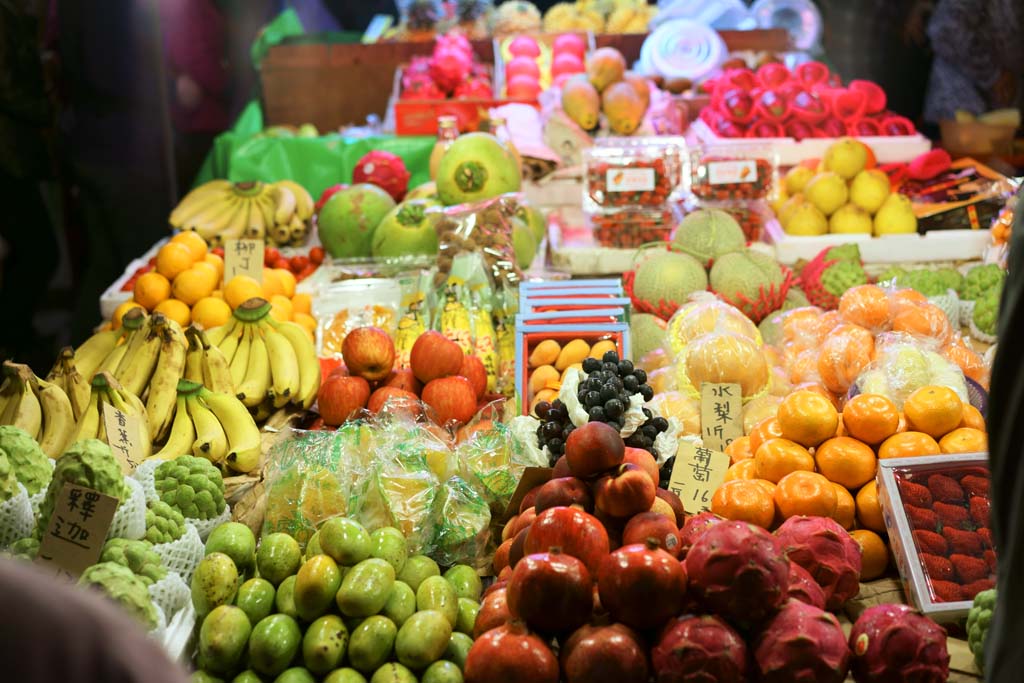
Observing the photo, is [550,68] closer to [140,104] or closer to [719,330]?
[140,104]

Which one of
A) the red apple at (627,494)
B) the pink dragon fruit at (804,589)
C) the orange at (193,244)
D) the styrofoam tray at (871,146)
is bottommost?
the pink dragon fruit at (804,589)

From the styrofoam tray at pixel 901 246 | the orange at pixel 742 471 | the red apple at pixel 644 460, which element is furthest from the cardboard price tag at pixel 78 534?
the styrofoam tray at pixel 901 246

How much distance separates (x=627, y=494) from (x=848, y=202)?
8.53 feet

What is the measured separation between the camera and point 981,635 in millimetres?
1654

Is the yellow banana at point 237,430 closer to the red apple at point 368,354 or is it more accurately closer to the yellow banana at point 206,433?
the yellow banana at point 206,433

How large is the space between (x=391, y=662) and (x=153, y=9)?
4971 millimetres

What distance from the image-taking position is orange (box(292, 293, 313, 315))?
11.6ft

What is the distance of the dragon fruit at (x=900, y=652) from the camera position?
148 centimetres

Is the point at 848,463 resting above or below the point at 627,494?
below

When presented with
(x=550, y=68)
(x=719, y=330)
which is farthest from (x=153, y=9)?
(x=719, y=330)

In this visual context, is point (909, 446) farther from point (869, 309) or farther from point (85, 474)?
point (85, 474)

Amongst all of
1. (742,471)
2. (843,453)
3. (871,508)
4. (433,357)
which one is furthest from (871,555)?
(433,357)

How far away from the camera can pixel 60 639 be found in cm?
61

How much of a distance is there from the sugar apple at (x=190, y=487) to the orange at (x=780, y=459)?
126 centimetres
